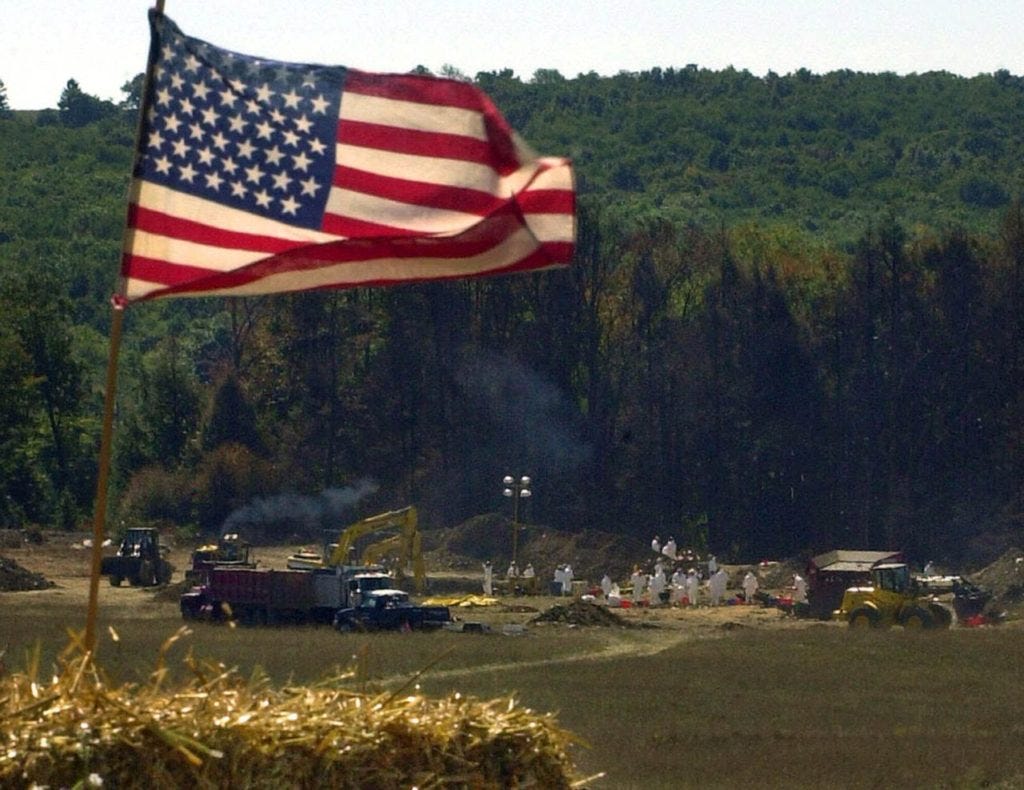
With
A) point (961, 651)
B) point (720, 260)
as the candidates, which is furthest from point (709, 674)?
point (720, 260)

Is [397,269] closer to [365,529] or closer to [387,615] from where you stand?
[387,615]

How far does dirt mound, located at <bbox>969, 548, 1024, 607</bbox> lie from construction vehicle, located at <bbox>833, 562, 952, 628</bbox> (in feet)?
17.1

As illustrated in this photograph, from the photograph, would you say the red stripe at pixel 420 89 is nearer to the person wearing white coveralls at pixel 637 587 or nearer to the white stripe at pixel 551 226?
the white stripe at pixel 551 226

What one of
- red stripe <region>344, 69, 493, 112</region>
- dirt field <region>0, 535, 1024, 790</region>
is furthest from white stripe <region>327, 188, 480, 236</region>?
dirt field <region>0, 535, 1024, 790</region>

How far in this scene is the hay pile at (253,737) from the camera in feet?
26.1

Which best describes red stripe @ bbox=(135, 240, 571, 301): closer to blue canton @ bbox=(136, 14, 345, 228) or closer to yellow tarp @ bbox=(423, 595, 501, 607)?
blue canton @ bbox=(136, 14, 345, 228)

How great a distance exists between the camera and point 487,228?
10055 mm

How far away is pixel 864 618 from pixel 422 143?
41.1m

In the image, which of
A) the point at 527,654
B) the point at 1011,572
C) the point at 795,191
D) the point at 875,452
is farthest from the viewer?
the point at 795,191

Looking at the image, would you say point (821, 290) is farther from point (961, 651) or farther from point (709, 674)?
point (709, 674)

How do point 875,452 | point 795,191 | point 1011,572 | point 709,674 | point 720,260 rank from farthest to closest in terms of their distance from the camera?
point 795,191 → point 720,260 → point 875,452 → point 1011,572 → point 709,674

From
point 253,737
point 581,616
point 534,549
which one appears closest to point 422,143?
point 253,737

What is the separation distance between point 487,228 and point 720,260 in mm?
80764

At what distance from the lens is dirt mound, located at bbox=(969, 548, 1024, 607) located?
5653 centimetres
